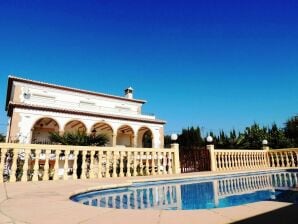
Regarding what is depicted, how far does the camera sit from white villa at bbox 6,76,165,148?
59.5 feet

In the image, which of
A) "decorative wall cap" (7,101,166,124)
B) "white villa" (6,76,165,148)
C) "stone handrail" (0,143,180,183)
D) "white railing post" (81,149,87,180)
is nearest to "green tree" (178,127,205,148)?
"white villa" (6,76,165,148)

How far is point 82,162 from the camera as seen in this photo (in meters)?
6.91

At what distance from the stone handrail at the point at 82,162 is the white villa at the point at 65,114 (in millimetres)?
9668

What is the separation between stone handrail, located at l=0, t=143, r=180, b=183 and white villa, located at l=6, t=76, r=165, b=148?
31.7 feet

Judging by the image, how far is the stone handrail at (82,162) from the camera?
604 centimetres

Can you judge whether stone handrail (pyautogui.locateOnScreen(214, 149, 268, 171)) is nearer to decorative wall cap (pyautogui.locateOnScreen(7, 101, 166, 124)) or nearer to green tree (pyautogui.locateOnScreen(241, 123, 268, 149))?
green tree (pyautogui.locateOnScreen(241, 123, 268, 149))

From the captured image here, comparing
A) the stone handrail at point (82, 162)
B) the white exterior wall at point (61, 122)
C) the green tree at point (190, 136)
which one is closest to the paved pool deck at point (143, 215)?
the stone handrail at point (82, 162)

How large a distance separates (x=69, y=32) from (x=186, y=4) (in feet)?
23.2

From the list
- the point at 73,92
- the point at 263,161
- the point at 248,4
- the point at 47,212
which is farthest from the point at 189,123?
the point at 47,212

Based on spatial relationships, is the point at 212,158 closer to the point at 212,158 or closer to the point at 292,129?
the point at 212,158

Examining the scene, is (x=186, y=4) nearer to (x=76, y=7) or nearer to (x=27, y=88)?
(x=76, y=7)

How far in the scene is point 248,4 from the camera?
9867mm

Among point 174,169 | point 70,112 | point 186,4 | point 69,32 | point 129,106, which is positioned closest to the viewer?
point 174,169

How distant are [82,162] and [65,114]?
45.8 feet
